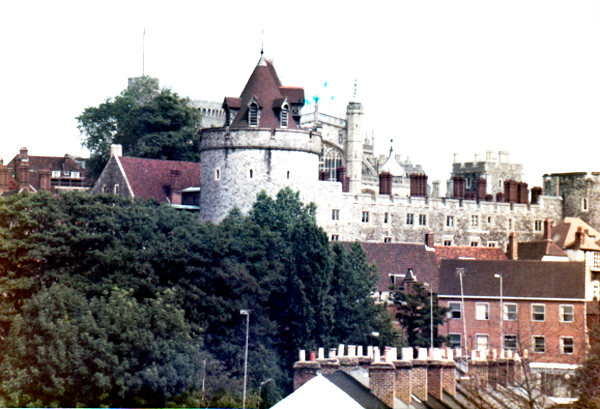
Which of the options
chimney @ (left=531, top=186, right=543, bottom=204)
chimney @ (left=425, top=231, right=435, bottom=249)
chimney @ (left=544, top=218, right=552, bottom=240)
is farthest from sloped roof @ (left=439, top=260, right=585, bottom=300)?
chimney @ (left=531, top=186, right=543, bottom=204)

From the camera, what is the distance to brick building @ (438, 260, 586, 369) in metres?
49.0

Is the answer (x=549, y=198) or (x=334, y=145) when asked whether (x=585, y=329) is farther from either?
(x=334, y=145)

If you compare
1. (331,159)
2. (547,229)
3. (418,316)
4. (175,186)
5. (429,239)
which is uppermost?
(331,159)

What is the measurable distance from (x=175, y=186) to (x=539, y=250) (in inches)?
733

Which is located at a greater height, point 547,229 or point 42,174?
point 42,174

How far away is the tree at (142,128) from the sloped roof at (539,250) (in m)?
17.6

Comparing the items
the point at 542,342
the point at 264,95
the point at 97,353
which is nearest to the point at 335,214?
the point at 264,95

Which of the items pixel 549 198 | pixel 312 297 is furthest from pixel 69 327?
pixel 549 198

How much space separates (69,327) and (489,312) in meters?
21.0

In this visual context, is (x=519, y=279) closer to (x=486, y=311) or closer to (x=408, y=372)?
(x=486, y=311)

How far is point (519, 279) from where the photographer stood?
168 feet

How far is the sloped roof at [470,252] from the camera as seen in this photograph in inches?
2299

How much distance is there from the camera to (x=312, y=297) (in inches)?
1699

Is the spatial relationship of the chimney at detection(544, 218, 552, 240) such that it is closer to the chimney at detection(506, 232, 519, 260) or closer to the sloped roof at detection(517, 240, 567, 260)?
the sloped roof at detection(517, 240, 567, 260)
